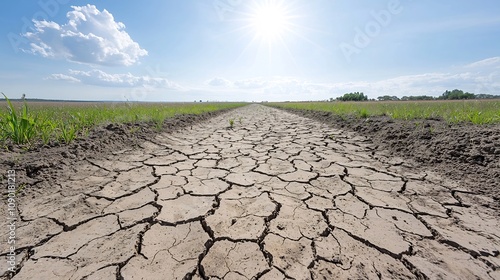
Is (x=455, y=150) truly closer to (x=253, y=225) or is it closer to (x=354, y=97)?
(x=253, y=225)

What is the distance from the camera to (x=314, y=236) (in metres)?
1.37

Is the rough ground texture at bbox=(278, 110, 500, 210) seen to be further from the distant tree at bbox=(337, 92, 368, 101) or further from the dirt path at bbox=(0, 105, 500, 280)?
the distant tree at bbox=(337, 92, 368, 101)

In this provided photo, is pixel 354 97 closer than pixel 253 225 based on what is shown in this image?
No

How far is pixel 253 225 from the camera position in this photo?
149 centimetres

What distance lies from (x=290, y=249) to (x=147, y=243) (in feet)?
2.86

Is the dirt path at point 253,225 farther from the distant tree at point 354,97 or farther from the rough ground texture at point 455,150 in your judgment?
the distant tree at point 354,97

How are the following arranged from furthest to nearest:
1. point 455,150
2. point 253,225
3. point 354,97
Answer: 1. point 354,97
2. point 455,150
3. point 253,225

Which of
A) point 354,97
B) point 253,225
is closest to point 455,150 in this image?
point 253,225

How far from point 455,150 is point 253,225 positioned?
2.81 meters

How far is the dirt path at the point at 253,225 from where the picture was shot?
3.67ft

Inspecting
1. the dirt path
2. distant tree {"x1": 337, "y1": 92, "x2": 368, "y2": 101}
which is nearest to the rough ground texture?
the dirt path

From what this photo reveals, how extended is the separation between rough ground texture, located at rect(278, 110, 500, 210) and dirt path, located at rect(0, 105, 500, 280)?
0.28 meters

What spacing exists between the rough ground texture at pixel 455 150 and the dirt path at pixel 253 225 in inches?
11.2

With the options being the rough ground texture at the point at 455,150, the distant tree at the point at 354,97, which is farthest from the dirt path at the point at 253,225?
the distant tree at the point at 354,97
